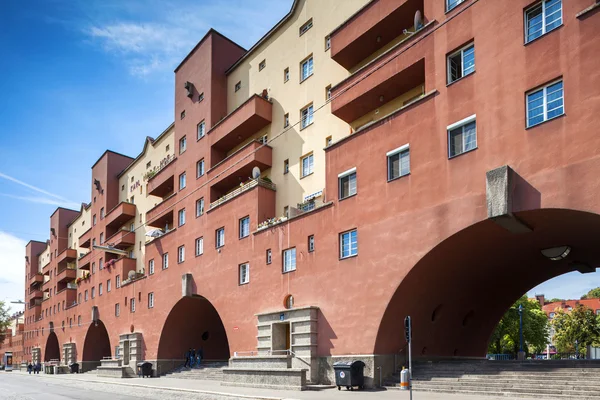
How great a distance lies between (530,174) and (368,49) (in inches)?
498

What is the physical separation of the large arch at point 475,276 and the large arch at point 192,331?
18.7 meters

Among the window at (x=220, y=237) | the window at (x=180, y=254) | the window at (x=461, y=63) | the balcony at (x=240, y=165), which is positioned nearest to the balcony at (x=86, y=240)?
the window at (x=180, y=254)

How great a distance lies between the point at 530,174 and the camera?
18.1m

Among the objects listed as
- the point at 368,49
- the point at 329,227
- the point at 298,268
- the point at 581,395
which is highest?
the point at 368,49

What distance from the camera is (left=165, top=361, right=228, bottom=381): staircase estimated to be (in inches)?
1394

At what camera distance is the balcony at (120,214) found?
2165 inches

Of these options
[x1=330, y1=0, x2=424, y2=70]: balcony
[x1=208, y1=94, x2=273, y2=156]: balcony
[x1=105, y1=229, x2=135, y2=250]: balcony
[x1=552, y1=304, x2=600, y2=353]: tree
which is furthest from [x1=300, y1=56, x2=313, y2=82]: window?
[x1=552, y1=304, x2=600, y2=353]: tree

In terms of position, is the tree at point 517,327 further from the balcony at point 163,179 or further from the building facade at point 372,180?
the balcony at point 163,179

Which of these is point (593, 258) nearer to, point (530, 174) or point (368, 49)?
point (530, 174)

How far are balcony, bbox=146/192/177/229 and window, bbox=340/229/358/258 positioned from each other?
2077cm

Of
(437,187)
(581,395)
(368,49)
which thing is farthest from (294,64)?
(581,395)

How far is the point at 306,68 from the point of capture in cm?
3259

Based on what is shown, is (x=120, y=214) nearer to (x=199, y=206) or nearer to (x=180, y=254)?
(x=180, y=254)

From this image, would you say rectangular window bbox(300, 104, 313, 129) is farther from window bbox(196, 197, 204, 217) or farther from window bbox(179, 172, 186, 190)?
window bbox(179, 172, 186, 190)
